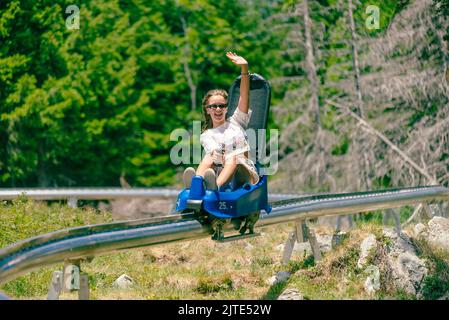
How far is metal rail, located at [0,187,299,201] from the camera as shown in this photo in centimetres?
1363

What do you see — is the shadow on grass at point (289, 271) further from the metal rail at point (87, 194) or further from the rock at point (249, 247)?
the metal rail at point (87, 194)

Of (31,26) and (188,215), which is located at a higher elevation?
(31,26)

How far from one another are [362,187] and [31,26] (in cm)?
1325

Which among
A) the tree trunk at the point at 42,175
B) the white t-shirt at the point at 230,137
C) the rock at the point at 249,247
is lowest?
the tree trunk at the point at 42,175

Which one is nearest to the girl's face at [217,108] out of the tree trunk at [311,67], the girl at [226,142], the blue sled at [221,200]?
the girl at [226,142]

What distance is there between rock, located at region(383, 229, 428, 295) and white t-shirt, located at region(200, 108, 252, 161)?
1643 mm

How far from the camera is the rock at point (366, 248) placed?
888 cm

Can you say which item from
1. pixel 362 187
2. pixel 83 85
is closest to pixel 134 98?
pixel 83 85

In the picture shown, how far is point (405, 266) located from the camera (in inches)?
343

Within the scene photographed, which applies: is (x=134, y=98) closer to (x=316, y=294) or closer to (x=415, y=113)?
(x=415, y=113)

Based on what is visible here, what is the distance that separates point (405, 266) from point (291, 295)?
1.20m

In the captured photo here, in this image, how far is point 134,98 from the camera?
3734 cm

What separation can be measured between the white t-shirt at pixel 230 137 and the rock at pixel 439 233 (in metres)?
2.60
